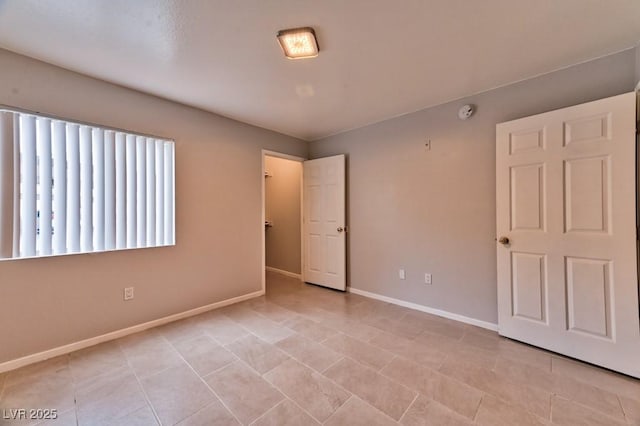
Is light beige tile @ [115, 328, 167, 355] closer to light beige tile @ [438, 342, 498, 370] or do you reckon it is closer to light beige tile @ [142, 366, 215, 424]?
light beige tile @ [142, 366, 215, 424]

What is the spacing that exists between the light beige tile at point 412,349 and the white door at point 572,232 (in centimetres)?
80

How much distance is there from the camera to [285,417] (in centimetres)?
143

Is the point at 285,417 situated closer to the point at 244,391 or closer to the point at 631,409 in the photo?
the point at 244,391

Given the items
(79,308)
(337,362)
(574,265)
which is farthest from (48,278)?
(574,265)

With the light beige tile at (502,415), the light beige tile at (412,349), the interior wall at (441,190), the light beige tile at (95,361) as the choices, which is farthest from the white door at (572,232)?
the light beige tile at (95,361)

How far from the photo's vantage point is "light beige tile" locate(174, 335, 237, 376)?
1905 millimetres

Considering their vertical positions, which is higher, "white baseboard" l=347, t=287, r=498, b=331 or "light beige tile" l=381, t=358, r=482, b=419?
"white baseboard" l=347, t=287, r=498, b=331

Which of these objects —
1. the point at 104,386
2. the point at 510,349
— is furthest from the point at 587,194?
the point at 104,386

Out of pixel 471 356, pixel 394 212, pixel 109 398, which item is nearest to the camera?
pixel 109 398

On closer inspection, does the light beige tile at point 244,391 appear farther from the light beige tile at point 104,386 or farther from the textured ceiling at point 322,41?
the textured ceiling at point 322,41

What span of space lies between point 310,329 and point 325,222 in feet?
5.75

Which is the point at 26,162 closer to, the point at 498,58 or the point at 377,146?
→ the point at 377,146

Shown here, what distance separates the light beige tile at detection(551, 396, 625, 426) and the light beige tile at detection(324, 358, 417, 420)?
2.57 ft

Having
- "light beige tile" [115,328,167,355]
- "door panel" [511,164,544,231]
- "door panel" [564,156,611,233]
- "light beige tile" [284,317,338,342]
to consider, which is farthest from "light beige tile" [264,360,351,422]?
"door panel" [564,156,611,233]
